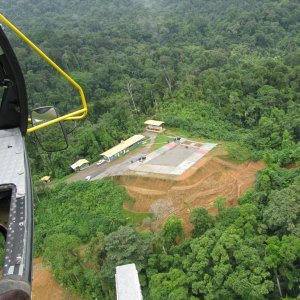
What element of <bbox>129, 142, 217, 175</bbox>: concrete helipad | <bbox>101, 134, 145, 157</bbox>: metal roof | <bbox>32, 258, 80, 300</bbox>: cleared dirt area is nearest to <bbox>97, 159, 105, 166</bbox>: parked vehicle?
<bbox>101, 134, 145, 157</bbox>: metal roof

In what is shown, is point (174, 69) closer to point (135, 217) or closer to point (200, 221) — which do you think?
point (135, 217)

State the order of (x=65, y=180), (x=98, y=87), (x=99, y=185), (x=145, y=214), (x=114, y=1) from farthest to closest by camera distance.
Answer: (x=114, y=1) → (x=98, y=87) → (x=65, y=180) → (x=99, y=185) → (x=145, y=214)

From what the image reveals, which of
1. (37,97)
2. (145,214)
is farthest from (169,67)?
(145,214)

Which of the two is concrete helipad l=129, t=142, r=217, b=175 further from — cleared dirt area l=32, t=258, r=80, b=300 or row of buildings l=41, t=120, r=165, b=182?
cleared dirt area l=32, t=258, r=80, b=300

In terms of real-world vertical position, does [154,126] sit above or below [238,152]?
above

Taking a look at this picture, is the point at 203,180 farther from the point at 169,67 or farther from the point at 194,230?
the point at 169,67

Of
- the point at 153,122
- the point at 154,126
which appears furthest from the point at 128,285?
the point at 153,122
